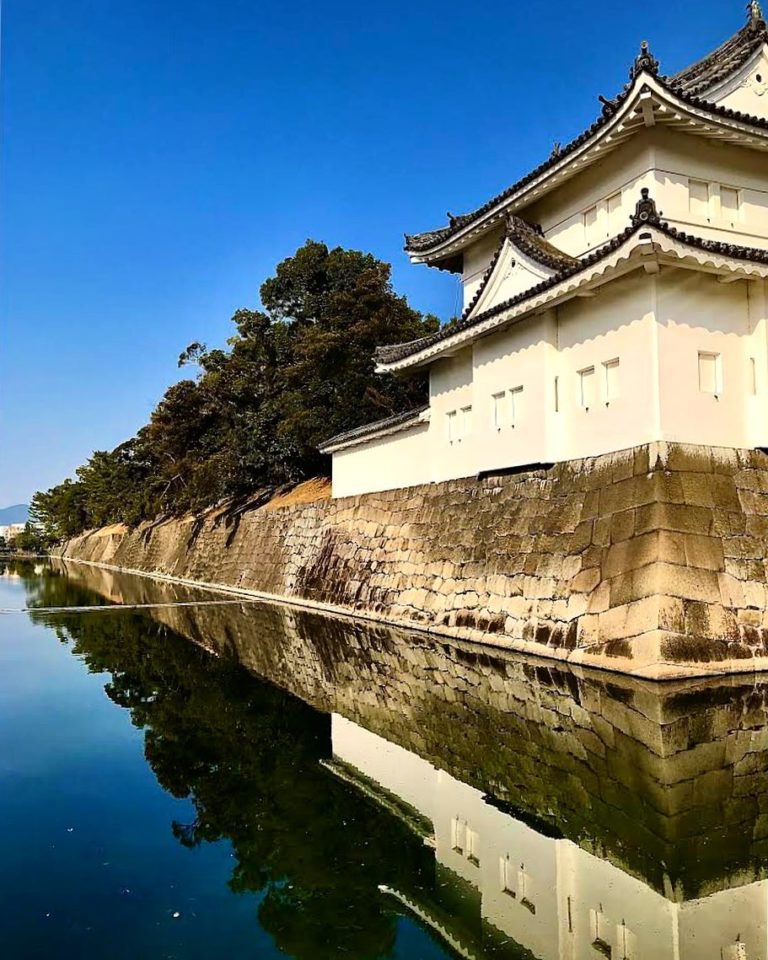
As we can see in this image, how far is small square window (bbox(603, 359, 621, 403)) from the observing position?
10758 mm

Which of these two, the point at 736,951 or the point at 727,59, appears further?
the point at 727,59

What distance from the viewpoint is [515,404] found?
1271 centimetres

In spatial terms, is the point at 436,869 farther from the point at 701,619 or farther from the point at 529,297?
the point at 529,297

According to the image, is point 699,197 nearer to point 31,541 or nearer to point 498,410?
point 498,410

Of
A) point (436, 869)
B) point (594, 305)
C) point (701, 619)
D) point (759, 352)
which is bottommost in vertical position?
point (436, 869)

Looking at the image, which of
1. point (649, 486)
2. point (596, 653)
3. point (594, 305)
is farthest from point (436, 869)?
point (594, 305)

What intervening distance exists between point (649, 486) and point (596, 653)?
214 centimetres

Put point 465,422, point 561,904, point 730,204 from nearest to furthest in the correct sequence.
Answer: point 561,904 → point 730,204 → point 465,422

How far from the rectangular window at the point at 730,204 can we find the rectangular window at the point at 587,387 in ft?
10.2

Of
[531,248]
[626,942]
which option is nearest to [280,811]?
[626,942]

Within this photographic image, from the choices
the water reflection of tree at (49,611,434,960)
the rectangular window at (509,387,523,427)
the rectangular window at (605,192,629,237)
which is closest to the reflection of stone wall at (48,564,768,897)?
the water reflection of tree at (49,611,434,960)

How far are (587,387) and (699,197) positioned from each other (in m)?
3.24

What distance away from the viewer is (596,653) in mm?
9305

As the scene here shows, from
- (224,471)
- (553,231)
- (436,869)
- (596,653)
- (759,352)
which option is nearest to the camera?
(436,869)
